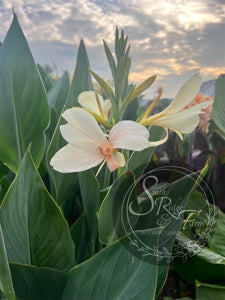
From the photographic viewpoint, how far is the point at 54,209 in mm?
297

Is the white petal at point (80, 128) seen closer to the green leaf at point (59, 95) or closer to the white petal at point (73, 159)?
the white petal at point (73, 159)

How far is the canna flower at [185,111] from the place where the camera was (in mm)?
266

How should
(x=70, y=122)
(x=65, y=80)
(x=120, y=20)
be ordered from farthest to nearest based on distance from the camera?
(x=65, y=80), (x=120, y=20), (x=70, y=122)

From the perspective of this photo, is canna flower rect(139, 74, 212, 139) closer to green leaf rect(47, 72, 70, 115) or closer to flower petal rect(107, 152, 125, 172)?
flower petal rect(107, 152, 125, 172)

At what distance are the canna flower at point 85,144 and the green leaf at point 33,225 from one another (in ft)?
0.15

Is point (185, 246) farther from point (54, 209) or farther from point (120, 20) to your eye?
point (120, 20)

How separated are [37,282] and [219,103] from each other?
0.34 metres

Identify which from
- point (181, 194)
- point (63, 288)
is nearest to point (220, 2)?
point (181, 194)

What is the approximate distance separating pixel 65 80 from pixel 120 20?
0.68 feet

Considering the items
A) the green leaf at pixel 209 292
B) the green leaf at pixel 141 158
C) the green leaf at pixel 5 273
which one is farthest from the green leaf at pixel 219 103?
the green leaf at pixel 5 273

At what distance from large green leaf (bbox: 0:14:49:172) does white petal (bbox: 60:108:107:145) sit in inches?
5.1

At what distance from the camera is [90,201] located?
1.19 ft

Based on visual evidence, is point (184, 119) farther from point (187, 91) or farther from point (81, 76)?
point (81, 76)

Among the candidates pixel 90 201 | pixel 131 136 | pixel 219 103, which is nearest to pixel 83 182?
pixel 90 201
